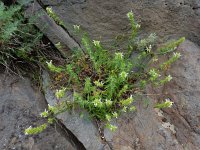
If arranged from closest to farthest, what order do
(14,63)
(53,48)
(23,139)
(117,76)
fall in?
1. (23,139)
2. (117,76)
3. (14,63)
4. (53,48)

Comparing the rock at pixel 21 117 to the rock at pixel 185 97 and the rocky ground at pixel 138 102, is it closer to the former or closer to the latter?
the rocky ground at pixel 138 102

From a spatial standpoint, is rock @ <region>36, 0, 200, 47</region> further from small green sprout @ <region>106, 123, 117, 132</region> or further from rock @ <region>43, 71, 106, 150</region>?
small green sprout @ <region>106, 123, 117, 132</region>

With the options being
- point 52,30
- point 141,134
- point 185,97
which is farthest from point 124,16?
point 141,134

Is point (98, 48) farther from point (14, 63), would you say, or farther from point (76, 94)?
point (14, 63)

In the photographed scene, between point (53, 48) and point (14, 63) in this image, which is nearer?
point (14, 63)

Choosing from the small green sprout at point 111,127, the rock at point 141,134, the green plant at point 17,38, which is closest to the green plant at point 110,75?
the small green sprout at point 111,127

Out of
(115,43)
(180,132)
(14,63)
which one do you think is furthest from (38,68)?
(180,132)

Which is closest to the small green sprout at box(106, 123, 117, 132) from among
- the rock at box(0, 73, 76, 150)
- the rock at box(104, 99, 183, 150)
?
the rock at box(104, 99, 183, 150)

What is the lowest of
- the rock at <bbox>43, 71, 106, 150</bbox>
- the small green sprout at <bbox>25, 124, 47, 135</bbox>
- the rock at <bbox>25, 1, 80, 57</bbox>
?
the rock at <bbox>43, 71, 106, 150</bbox>
